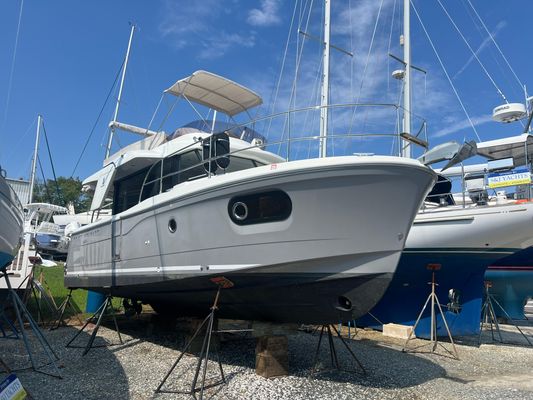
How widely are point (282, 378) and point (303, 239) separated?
6.52ft

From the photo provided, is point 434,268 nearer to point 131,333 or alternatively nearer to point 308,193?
point 308,193

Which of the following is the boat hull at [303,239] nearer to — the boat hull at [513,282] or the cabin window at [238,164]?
the cabin window at [238,164]

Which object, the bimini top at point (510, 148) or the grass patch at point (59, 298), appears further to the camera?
the bimini top at point (510, 148)

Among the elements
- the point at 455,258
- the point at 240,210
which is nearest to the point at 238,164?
A: the point at 240,210

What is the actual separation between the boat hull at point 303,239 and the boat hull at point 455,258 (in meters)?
4.31

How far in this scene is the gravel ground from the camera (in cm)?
506

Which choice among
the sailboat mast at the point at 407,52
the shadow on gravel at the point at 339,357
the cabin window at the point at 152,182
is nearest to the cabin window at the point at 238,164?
the cabin window at the point at 152,182

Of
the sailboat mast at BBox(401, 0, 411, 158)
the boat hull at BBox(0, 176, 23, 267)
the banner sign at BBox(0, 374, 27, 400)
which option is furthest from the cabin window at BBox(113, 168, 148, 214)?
the sailboat mast at BBox(401, 0, 411, 158)

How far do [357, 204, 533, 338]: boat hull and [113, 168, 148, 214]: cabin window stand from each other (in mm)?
5637

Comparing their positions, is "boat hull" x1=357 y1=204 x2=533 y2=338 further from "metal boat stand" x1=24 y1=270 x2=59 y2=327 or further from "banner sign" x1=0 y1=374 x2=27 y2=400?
"banner sign" x1=0 y1=374 x2=27 y2=400

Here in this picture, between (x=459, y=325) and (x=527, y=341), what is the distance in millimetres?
1923

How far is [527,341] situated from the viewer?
9875mm

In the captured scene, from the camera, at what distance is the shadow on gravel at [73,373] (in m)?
4.87

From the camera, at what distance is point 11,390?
3.53 meters
